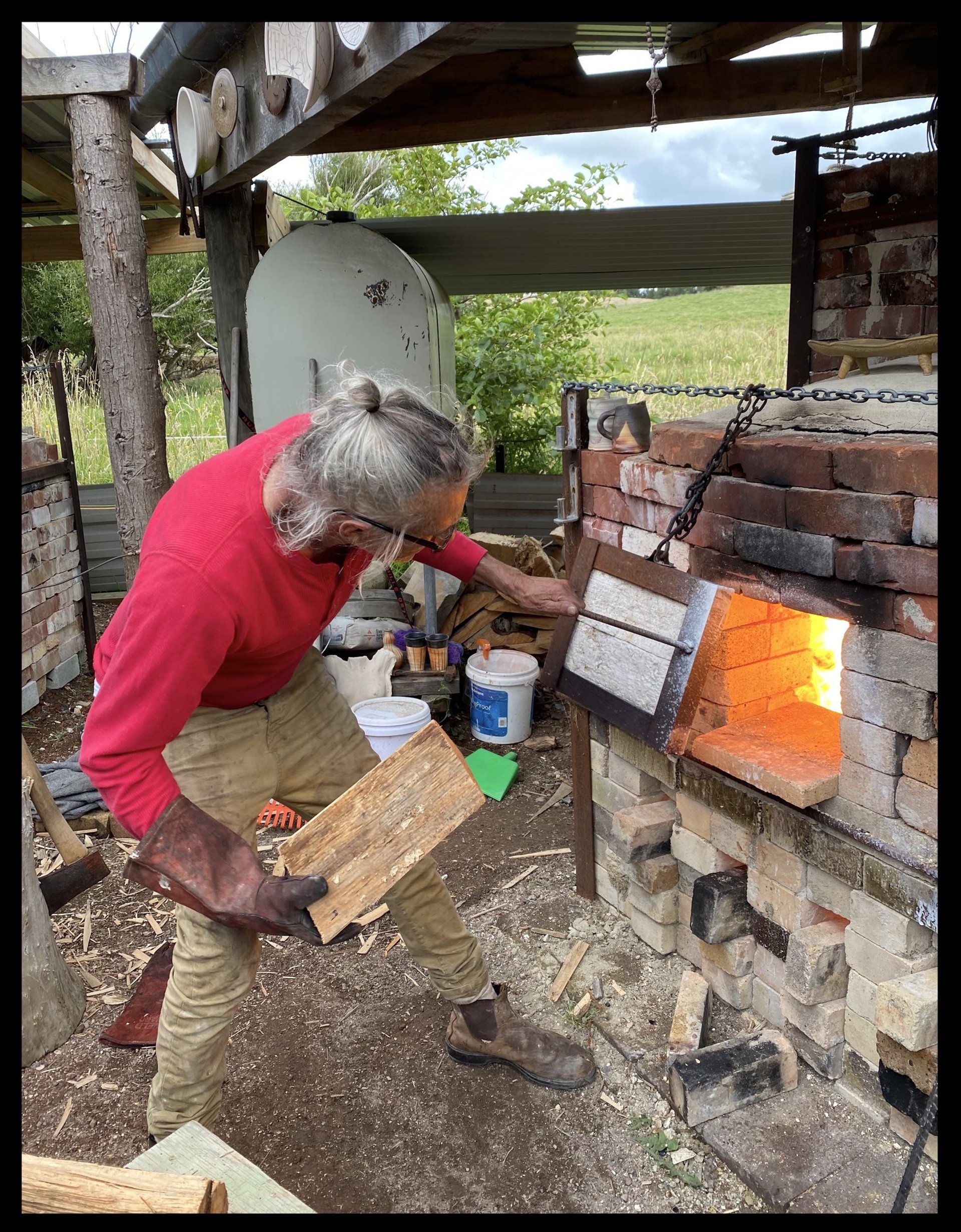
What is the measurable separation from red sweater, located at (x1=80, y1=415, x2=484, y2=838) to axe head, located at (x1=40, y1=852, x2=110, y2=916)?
1861 millimetres

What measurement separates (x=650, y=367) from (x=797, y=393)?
44.7 ft

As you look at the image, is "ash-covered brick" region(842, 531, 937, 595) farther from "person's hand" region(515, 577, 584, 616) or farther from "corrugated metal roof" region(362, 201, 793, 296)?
"corrugated metal roof" region(362, 201, 793, 296)

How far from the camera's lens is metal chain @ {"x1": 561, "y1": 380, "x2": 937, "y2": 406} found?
226 cm

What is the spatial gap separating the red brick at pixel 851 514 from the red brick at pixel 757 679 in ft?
2.17

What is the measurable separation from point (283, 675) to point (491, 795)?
2.33 metres

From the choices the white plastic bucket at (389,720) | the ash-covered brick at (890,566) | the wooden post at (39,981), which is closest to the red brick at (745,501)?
the ash-covered brick at (890,566)

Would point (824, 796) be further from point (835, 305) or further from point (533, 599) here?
point (835, 305)

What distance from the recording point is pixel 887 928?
2348mm

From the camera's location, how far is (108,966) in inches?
137

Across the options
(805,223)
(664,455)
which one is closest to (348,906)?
(664,455)

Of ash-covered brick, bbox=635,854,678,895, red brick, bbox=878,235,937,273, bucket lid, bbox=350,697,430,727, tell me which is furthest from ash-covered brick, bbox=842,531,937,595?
bucket lid, bbox=350,697,430,727

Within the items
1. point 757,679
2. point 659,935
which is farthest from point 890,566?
point 659,935

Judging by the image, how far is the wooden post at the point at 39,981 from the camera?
2998 mm

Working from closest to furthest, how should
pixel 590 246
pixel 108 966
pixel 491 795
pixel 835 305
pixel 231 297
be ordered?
1. pixel 108 966
2. pixel 835 305
3. pixel 491 795
4. pixel 231 297
5. pixel 590 246
